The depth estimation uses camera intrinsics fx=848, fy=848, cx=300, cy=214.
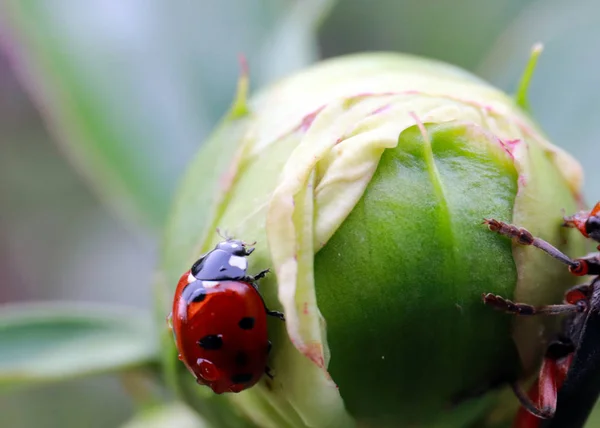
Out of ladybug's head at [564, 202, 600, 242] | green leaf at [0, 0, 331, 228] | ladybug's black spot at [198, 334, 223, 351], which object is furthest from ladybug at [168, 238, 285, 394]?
green leaf at [0, 0, 331, 228]

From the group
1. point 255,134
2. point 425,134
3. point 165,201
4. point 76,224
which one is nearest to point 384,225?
point 425,134

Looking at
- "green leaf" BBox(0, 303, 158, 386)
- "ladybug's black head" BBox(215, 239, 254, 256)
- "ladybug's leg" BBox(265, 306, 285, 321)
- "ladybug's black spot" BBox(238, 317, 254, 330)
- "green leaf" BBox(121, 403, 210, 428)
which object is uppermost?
"ladybug's black head" BBox(215, 239, 254, 256)

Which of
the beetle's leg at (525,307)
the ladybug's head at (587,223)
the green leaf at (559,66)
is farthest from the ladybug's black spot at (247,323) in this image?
the green leaf at (559,66)

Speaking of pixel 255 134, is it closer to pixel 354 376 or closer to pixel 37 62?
pixel 354 376

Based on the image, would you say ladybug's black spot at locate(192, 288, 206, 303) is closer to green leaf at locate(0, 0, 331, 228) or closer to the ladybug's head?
the ladybug's head

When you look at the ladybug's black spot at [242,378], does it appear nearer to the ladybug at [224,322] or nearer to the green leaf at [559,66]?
the ladybug at [224,322]
